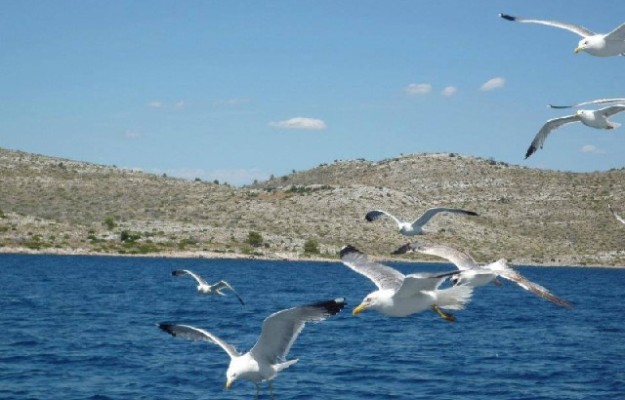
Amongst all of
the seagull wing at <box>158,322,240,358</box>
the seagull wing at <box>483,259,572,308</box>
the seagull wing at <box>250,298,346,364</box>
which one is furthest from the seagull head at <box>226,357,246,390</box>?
the seagull wing at <box>483,259,572,308</box>

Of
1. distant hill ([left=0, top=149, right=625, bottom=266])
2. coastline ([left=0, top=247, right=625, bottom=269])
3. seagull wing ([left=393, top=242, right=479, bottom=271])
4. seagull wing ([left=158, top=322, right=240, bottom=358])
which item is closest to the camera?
seagull wing ([left=158, top=322, right=240, bottom=358])

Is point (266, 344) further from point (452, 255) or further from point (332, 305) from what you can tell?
point (452, 255)

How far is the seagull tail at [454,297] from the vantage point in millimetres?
13977

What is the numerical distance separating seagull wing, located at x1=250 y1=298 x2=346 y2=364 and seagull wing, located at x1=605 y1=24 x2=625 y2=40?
6596 millimetres

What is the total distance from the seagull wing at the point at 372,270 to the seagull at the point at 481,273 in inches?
19.0

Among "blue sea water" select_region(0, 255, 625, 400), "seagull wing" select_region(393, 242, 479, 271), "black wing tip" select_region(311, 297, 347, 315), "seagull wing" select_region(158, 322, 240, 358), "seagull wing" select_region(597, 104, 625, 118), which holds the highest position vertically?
"seagull wing" select_region(597, 104, 625, 118)

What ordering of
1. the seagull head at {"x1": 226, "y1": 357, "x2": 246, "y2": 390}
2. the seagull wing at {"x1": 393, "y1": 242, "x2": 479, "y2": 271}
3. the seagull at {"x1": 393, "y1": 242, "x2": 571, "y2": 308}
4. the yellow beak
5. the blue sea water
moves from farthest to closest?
the blue sea water
the seagull wing at {"x1": 393, "y1": 242, "x2": 479, "y2": 271}
the seagull head at {"x1": 226, "y1": 357, "x2": 246, "y2": 390}
the yellow beak
the seagull at {"x1": 393, "y1": 242, "x2": 571, "y2": 308}

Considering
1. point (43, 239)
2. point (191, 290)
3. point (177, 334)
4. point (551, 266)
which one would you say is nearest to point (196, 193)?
point (43, 239)

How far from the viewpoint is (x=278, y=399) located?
23.6 m

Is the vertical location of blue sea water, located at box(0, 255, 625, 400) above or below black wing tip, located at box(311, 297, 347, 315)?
below

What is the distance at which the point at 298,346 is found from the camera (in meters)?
33.7

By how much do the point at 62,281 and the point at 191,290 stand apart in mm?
8082

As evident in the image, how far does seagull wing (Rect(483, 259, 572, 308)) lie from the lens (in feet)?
42.0

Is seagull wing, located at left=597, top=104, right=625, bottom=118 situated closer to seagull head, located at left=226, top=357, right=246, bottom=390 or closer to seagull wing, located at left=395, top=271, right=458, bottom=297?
seagull wing, located at left=395, top=271, right=458, bottom=297
